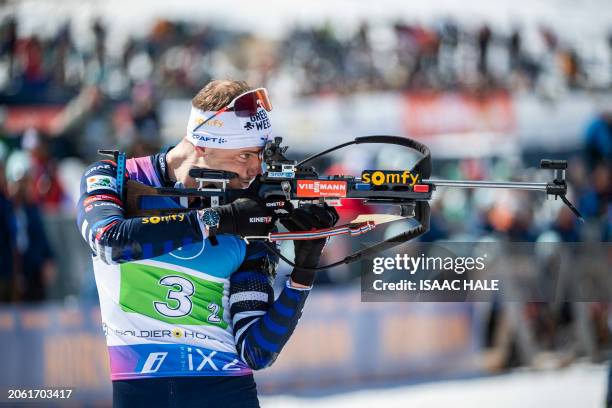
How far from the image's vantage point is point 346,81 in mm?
13555

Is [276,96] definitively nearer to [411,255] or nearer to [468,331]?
[468,331]

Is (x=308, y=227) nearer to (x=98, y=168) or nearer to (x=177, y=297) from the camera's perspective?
(x=177, y=297)

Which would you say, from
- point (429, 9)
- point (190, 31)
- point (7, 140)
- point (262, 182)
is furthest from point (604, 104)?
point (262, 182)

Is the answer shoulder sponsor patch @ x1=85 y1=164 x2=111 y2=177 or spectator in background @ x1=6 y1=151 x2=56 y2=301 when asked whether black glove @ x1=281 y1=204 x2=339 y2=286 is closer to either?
shoulder sponsor patch @ x1=85 y1=164 x2=111 y2=177

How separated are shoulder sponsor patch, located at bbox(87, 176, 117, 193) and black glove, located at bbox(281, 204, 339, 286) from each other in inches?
23.5

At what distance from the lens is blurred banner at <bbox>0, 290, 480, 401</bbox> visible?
6798 millimetres

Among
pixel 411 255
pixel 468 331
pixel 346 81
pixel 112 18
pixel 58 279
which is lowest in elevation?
pixel 468 331

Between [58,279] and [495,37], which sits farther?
[495,37]

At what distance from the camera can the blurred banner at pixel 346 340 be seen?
680 centimetres

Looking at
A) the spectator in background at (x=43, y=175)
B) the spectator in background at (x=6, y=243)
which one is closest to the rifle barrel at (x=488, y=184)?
the spectator in background at (x=6, y=243)

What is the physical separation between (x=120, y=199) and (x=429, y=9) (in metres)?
12.8

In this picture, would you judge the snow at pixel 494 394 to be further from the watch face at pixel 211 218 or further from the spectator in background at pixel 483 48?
the spectator in background at pixel 483 48

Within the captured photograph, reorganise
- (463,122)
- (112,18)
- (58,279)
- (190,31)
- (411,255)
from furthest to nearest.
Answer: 1. (463,122)
2. (190,31)
3. (112,18)
4. (58,279)
5. (411,255)

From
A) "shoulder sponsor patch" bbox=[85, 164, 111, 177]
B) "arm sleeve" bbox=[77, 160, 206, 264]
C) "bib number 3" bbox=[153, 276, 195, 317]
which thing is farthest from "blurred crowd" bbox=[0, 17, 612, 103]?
"arm sleeve" bbox=[77, 160, 206, 264]
